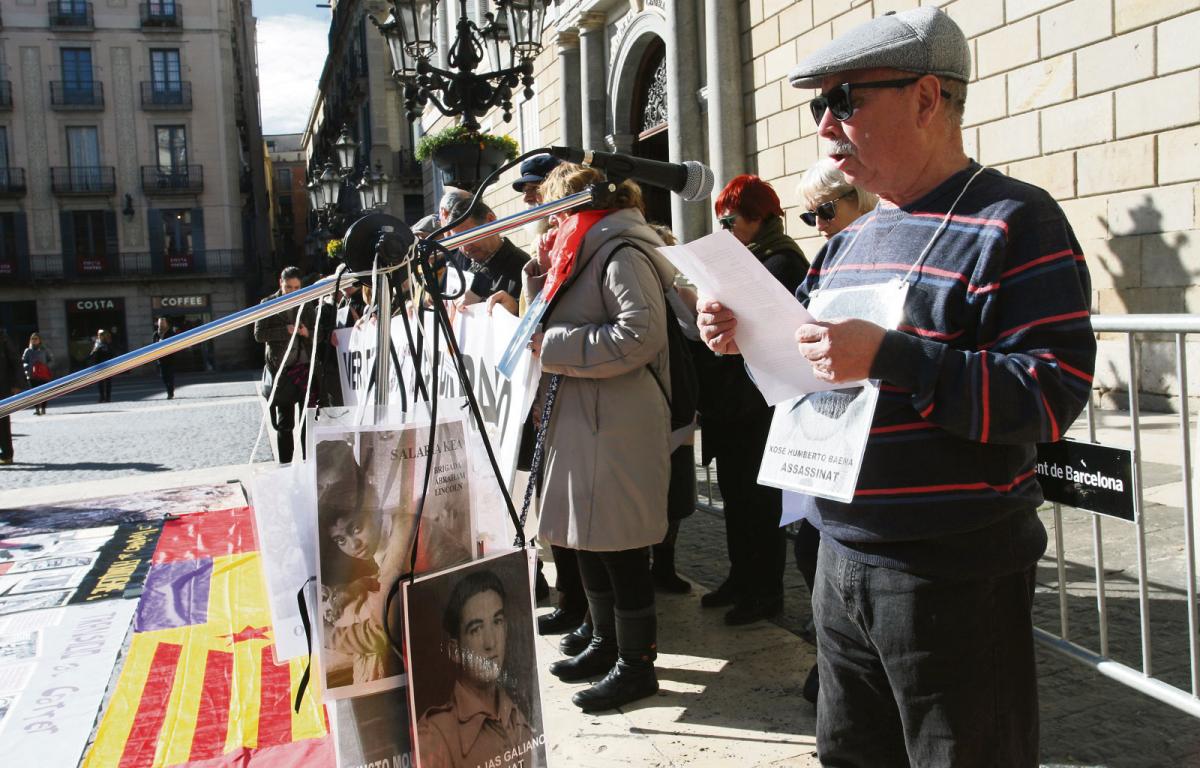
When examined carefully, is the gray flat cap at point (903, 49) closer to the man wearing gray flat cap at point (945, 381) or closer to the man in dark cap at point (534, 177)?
the man wearing gray flat cap at point (945, 381)

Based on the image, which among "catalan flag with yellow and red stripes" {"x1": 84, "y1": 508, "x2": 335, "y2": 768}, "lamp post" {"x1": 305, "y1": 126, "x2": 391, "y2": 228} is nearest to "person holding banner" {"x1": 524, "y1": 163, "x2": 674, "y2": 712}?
"catalan flag with yellow and red stripes" {"x1": 84, "y1": 508, "x2": 335, "y2": 768}

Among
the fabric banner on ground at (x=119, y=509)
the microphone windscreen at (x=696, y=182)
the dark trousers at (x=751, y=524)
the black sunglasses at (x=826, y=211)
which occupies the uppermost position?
the black sunglasses at (x=826, y=211)

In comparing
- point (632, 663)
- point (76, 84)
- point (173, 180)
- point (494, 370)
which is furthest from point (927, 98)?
point (76, 84)

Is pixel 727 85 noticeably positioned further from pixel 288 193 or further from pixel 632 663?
pixel 288 193

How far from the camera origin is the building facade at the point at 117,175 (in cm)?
3919

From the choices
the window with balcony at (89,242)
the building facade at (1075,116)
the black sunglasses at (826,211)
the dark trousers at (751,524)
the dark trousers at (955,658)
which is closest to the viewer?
the dark trousers at (955,658)

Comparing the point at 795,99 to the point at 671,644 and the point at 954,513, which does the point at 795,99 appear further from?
the point at 954,513

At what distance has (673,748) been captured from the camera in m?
2.82

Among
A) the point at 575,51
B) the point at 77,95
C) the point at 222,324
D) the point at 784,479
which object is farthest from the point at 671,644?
the point at 77,95

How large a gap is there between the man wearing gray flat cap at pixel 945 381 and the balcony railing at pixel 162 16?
1849 inches

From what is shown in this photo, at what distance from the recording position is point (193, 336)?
4.66 feet

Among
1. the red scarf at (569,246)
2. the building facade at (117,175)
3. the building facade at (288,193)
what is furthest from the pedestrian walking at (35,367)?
the building facade at (288,193)

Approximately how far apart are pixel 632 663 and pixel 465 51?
5.64 m

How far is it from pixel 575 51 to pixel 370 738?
1386cm
